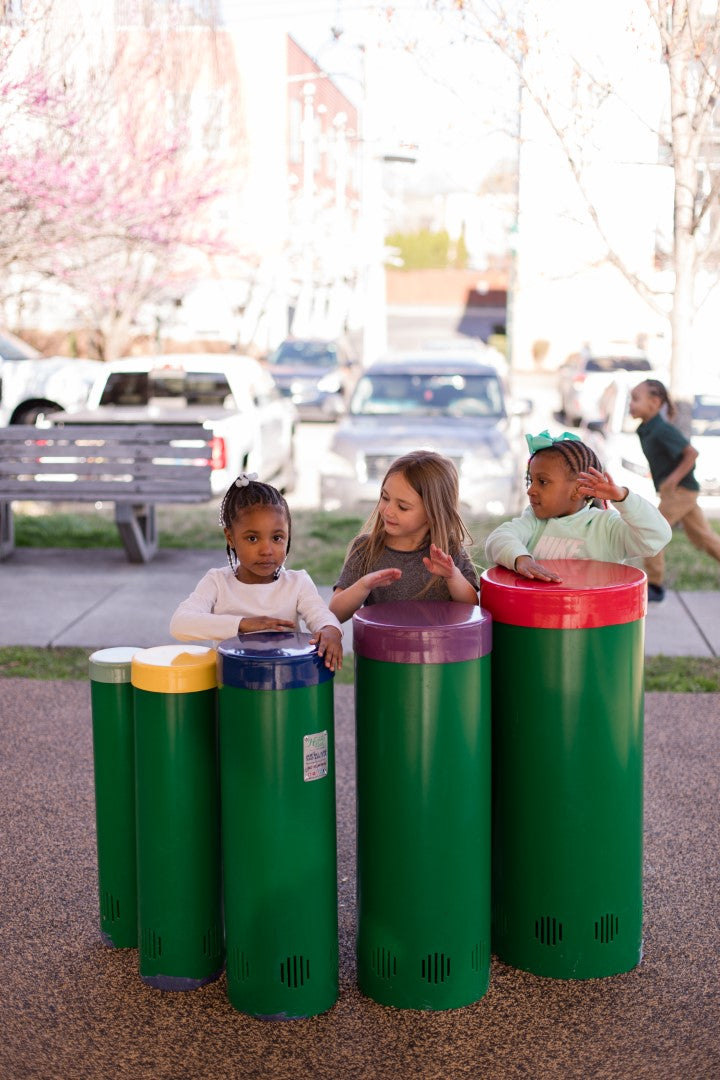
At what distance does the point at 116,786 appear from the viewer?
410 cm

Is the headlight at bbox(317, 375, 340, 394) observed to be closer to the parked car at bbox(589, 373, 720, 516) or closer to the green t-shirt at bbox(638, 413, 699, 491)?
the parked car at bbox(589, 373, 720, 516)

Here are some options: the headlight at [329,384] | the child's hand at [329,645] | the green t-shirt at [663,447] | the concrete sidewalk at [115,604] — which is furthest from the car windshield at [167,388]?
the child's hand at [329,645]

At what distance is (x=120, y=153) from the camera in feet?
55.4

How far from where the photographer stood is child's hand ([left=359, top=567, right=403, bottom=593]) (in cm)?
390

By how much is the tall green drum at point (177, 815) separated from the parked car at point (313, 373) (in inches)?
708

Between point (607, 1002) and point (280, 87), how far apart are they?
130ft

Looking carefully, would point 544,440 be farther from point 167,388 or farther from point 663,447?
point 167,388

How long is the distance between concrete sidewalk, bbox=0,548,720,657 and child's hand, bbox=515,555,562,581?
409 centimetres

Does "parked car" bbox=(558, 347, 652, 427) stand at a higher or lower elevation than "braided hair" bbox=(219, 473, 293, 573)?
lower

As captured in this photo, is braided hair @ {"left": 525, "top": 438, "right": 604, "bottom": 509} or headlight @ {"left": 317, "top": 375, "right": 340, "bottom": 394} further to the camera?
headlight @ {"left": 317, "top": 375, "right": 340, "bottom": 394}

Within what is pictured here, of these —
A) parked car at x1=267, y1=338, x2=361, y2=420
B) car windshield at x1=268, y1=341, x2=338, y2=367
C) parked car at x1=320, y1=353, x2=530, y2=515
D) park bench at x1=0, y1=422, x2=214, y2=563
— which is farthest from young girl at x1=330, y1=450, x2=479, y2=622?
car windshield at x1=268, y1=341, x2=338, y2=367

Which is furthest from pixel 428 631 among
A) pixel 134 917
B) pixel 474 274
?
pixel 474 274

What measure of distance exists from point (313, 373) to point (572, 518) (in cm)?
2177

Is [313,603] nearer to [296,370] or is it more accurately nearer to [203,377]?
[203,377]
